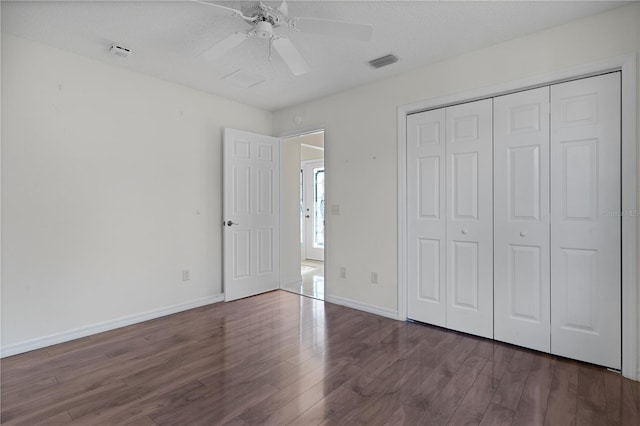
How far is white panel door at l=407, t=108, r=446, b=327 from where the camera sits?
→ 307 centimetres

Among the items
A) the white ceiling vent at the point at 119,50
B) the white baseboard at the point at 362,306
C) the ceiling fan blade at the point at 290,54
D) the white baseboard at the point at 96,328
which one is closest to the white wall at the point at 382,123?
the white baseboard at the point at 362,306

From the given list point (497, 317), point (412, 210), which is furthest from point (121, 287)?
point (497, 317)

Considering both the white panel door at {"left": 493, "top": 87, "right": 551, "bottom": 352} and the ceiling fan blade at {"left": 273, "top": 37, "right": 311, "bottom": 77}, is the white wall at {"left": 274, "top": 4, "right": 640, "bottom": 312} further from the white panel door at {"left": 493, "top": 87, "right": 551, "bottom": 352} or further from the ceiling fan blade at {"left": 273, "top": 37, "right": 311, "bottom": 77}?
the ceiling fan blade at {"left": 273, "top": 37, "right": 311, "bottom": 77}

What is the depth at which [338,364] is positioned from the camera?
2393 mm

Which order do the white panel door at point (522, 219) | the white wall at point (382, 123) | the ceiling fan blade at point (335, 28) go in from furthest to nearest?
the white panel door at point (522, 219) < the white wall at point (382, 123) < the ceiling fan blade at point (335, 28)

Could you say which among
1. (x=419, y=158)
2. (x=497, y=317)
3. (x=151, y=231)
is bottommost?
(x=497, y=317)

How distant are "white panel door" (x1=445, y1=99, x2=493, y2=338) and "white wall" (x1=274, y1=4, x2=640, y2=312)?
1.09ft

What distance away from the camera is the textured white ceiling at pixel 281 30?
2207mm

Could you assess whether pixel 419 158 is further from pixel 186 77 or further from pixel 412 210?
pixel 186 77

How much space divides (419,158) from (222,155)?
240cm

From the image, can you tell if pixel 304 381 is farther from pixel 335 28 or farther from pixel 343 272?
pixel 335 28

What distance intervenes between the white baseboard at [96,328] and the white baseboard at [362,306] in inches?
57.7

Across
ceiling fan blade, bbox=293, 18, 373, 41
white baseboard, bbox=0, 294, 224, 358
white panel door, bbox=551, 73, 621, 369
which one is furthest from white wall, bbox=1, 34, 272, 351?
white panel door, bbox=551, 73, 621, 369

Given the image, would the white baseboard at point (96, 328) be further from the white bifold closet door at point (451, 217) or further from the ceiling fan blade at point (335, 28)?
the ceiling fan blade at point (335, 28)
